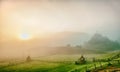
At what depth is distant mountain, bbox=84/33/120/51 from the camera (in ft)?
17.6

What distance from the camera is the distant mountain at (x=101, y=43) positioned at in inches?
212

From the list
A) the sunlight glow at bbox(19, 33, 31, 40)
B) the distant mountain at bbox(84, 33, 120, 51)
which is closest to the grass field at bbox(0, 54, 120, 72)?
the distant mountain at bbox(84, 33, 120, 51)

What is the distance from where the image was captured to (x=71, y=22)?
A: 5.50 m

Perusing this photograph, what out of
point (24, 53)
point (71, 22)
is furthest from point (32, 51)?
point (71, 22)

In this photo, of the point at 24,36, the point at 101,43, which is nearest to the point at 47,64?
the point at 24,36

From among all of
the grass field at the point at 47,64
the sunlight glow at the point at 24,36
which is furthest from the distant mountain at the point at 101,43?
the sunlight glow at the point at 24,36

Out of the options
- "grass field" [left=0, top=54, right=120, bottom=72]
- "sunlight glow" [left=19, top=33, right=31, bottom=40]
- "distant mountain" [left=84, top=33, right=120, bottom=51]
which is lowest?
"grass field" [left=0, top=54, right=120, bottom=72]

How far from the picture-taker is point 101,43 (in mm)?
5410

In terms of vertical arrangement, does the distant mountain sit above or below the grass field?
above

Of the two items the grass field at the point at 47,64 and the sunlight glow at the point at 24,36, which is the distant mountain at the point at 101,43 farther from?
the sunlight glow at the point at 24,36

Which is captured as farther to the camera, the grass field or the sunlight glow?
the sunlight glow

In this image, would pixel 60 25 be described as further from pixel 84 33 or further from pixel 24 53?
pixel 24 53

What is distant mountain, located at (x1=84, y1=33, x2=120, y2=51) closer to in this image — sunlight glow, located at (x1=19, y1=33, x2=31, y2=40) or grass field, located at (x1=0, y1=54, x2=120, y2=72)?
grass field, located at (x1=0, y1=54, x2=120, y2=72)

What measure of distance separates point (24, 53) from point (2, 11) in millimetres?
912
